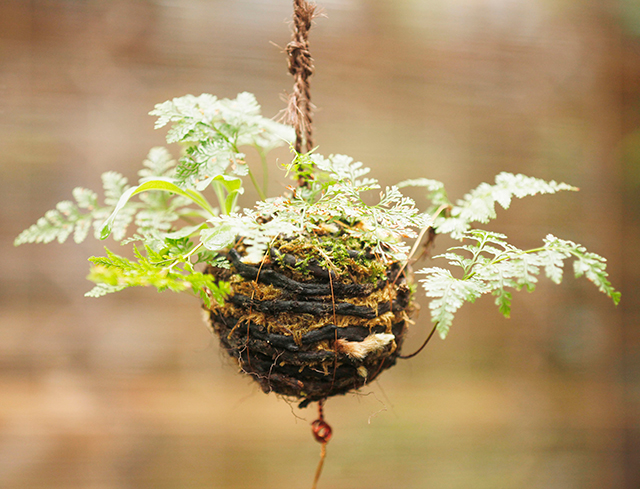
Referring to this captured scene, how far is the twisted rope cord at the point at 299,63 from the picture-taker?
740 mm

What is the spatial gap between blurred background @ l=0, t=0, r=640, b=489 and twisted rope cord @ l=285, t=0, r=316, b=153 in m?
0.88

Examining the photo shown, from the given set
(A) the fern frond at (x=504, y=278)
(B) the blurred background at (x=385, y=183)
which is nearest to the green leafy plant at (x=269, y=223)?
(A) the fern frond at (x=504, y=278)

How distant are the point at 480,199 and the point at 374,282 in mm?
342

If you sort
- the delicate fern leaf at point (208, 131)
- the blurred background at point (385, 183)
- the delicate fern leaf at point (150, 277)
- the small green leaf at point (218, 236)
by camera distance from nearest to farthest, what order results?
the delicate fern leaf at point (150, 277) < the small green leaf at point (218, 236) < the delicate fern leaf at point (208, 131) < the blurred background at point (385, 183)

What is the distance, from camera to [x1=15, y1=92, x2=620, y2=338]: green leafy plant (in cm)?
57

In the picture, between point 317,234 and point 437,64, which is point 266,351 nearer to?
point 317,234

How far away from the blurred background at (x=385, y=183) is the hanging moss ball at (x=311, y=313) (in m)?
1.01

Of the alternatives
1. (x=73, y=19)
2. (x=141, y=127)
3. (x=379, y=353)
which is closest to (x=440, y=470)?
(x=379, y=353)

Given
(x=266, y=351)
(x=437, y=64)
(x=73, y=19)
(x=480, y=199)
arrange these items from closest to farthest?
(x=266, y=351) < (x=480, y=199) < (x=73, y=19) < (x=437, y=64)

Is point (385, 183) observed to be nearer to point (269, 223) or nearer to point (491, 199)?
point (491, 199)

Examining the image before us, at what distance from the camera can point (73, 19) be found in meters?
1.52

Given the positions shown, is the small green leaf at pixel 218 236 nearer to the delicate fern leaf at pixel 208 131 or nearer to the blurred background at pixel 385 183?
the delicate fern leaf at pixel 208 131

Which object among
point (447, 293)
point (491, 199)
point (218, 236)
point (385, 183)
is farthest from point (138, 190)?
point (385, 183)

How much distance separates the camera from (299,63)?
0.76m
